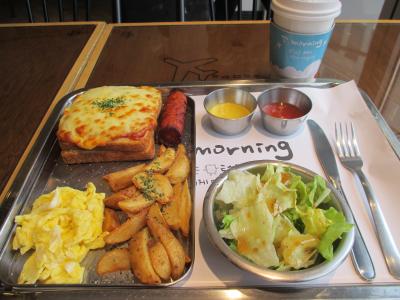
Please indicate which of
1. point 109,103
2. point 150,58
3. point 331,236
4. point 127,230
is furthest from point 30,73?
point 331,236

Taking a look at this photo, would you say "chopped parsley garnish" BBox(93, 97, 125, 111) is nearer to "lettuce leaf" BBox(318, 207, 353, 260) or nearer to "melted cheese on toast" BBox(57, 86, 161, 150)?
"melted cheese on toast" BBox(57, 86, 161, 150)

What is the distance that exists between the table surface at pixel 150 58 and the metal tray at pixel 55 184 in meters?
0.15

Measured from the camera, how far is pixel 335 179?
4.71ft

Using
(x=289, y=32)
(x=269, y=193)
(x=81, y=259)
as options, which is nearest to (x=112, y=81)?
(x=289, y=32)

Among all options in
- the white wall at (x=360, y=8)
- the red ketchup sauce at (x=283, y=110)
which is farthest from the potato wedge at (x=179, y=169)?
the white wall at (x=360, y=8)

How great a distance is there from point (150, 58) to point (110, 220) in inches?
56.2

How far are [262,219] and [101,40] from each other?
214 cm

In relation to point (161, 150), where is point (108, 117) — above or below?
above

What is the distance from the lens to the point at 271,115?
66.9 inches

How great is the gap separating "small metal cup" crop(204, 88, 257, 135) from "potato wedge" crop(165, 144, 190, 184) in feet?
0.81

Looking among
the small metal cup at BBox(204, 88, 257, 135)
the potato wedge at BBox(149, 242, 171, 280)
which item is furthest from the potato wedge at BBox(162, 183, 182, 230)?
the small metal cup at BBox(204, 88, 257, 135)

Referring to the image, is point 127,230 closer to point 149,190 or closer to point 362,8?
point 149,190

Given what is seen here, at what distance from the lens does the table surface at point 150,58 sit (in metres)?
2.04

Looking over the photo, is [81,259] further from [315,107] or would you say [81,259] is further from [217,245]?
[315,107]
